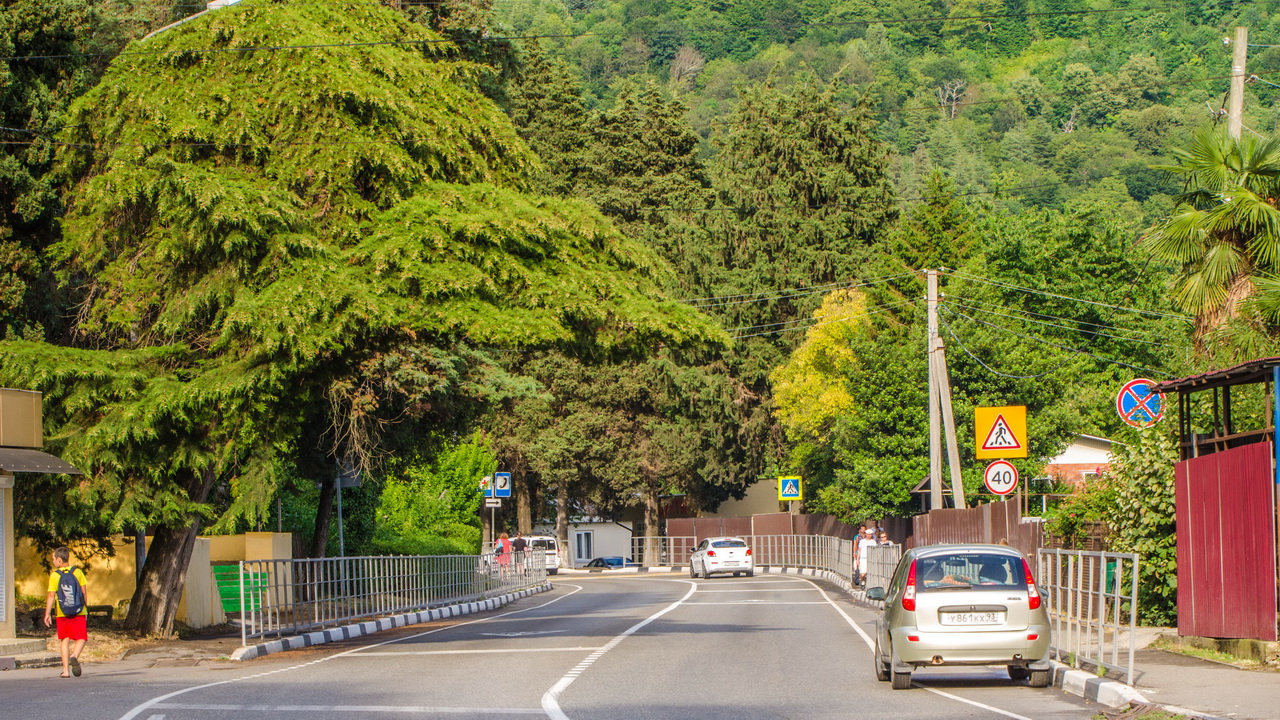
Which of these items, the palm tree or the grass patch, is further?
the palm tree

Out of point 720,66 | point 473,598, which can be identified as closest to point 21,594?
point 473,598

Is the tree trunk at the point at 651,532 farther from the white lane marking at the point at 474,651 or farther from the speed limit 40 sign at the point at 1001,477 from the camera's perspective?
the white lane marking at the point at 474,651

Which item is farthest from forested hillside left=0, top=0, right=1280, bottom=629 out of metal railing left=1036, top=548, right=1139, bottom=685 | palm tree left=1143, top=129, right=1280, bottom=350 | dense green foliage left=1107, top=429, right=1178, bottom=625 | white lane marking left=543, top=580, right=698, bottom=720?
metal railing left=1036, top=548, right=1139, bottom=685

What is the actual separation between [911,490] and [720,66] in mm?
111200

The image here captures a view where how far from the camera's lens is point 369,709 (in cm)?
1261

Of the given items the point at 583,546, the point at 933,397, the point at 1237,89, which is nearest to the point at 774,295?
the point at 583,546

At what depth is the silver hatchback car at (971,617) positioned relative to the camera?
13750 millimetres

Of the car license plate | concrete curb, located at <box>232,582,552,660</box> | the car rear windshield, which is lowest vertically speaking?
concrete curb, located at <box>232,582,552,660</box>

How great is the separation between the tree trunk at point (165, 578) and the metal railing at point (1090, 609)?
12499mm

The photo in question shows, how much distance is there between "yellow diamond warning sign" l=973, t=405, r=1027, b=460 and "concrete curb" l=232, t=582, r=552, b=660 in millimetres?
10872

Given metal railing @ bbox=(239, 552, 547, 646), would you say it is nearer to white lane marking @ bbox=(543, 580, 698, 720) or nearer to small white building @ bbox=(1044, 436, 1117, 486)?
white lane marking @ bbox=(543, 580, 698, 720)

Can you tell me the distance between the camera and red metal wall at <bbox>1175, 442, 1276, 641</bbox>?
14.6 meters

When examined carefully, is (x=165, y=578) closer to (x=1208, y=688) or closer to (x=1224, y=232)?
(x=1208, y=688)

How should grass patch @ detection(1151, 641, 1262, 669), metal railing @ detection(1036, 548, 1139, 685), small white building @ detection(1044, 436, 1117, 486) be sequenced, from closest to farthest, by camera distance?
metal railing @ detection(1036, 548, 1139, 685), grass patch @ detection(1151, 641, 1262, 669), small white building @ detection(1044, 436, 1117, 486)
